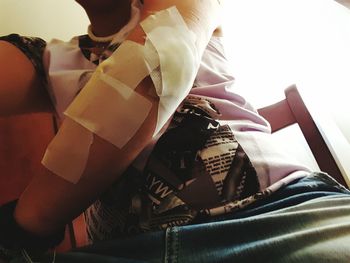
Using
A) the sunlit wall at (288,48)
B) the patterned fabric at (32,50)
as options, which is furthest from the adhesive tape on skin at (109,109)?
the sunlit wall at (288,48)

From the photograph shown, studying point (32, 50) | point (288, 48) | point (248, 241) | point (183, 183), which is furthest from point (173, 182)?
point (288, 48)

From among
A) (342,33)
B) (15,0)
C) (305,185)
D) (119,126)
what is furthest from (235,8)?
(119,126)

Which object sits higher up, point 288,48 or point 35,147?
point 288,48

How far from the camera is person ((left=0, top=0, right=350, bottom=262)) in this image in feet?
1.28

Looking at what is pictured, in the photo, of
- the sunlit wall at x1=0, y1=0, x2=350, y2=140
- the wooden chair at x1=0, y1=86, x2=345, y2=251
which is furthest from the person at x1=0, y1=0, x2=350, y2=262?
the sunlit wall at x1=0, y1=0, x2=350, y2=140

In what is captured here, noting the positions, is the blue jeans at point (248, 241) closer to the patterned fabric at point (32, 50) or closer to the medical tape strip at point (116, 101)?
the medical tape strip at point (116, 101)

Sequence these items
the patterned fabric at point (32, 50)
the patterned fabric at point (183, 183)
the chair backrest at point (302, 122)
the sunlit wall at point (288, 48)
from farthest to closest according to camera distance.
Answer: the sunlit wall at point (288, 48)
the chair backrest at point (302, 122)
the patterned fabric at point (32, 50)
the patterned fabric at point (183, 183)

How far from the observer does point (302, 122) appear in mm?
781

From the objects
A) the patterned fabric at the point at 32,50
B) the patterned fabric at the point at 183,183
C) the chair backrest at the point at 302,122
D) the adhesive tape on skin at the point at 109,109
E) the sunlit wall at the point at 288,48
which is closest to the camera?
the adhesive tape on skin at the point at 109,109

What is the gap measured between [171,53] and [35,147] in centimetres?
45

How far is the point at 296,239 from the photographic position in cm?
39

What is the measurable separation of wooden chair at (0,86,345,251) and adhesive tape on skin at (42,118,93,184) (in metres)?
0.31

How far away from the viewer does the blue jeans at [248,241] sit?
38 centimetres

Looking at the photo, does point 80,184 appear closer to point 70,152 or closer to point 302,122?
point 70,152
